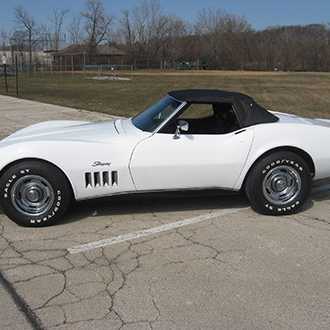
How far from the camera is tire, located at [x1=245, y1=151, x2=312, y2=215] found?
13.8ft

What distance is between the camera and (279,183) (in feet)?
14.0

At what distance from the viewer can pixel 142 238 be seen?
381cm

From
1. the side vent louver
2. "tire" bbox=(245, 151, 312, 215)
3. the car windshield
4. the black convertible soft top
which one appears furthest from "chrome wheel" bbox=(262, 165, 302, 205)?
the side vent louver

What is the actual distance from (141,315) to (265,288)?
0.97m

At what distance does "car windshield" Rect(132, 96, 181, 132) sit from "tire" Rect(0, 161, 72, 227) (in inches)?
41.3

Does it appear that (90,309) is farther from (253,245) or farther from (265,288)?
(253,245)

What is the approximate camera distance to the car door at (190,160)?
403 centimetres

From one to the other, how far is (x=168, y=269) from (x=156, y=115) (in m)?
1.88

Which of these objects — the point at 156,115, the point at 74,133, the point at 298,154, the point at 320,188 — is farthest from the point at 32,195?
the point at 320,188

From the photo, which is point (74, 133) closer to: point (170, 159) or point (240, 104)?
point (170, 159)

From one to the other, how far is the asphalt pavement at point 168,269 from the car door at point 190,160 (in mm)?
296

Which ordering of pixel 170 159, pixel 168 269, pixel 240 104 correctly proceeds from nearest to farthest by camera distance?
pixel 168 269 → pixel 170 159 → pixel 240 104

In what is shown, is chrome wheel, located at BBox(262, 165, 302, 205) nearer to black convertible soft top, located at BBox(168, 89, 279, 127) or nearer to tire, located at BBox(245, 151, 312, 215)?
tire, located at BBox(245, 151, 312, 215)

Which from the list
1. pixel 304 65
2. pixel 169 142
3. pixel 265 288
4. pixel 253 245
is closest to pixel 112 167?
pixel 169 142
